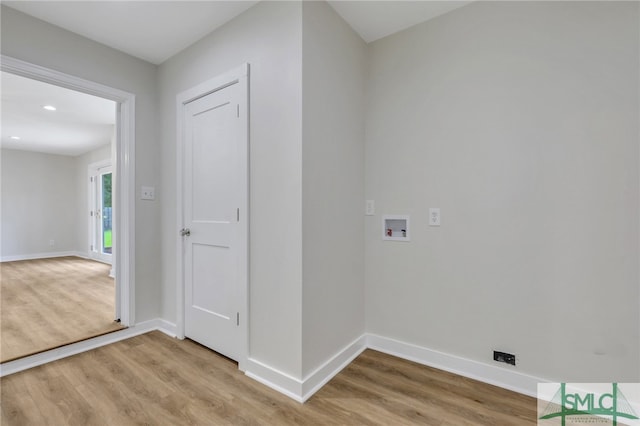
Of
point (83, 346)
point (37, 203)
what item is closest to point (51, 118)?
point (37, 203)

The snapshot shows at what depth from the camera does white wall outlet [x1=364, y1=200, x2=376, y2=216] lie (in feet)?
7.85

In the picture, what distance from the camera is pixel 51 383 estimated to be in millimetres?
1878

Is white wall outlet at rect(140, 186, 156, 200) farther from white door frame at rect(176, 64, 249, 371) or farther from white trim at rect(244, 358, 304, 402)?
Result: white trim at rect(244, 358, 304, 402)

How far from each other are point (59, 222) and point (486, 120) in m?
9.31

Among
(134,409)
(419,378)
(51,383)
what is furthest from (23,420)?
(419,378)

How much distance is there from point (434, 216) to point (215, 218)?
5.54 ft

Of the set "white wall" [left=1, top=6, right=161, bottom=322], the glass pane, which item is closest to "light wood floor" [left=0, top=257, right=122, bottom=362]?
"white wall" [left=1, top=6, right=161, bottom=322]

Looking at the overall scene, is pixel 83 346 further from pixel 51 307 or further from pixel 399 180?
pixel 399 180

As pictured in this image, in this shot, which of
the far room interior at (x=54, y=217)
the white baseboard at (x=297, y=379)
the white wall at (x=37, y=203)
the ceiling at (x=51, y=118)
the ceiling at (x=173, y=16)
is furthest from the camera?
the white wall at (x=37, y=203)

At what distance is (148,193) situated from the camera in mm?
2738

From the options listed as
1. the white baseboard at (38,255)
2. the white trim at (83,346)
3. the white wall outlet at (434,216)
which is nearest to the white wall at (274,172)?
the white wall outlet at (434,216)

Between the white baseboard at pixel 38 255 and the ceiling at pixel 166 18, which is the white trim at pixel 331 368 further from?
the white baseboard at pixel 38 255

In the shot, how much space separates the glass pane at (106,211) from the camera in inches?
262

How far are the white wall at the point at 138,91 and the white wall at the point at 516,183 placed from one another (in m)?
2.12
